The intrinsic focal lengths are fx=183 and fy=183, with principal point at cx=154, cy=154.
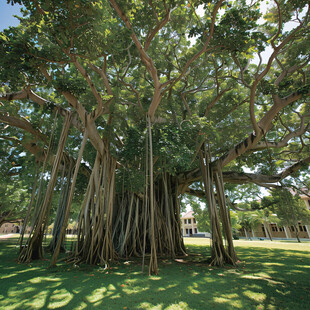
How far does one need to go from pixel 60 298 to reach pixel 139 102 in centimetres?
335

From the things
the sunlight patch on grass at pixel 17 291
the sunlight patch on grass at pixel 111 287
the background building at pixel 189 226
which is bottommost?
the sunlight patch on grass at pixel 111 287

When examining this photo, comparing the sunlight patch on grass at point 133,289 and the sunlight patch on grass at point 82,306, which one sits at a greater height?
the sunlight patch on grass at point 133,289

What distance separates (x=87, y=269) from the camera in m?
3.00

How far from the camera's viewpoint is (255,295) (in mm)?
1956

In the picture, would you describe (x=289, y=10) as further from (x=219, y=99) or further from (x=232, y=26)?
(x=219, y=99)

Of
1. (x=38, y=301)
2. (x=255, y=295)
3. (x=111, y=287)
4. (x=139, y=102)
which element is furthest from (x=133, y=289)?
(x=139, y=102)

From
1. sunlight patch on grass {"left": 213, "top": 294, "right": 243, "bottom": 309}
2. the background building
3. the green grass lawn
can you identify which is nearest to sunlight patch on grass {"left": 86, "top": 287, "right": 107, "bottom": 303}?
the green grass lawn

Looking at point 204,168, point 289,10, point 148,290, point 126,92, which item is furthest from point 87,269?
point 289,10

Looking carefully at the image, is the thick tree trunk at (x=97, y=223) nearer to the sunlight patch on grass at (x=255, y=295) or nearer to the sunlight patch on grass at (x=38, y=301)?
the sunlight patch on grass at (x=38, y=301)

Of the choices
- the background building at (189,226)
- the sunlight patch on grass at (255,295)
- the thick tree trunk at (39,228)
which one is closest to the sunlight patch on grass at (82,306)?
the sunlight patch on grass at (255,295)

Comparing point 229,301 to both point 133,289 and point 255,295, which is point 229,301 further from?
point 133,289

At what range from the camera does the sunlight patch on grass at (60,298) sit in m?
1.64

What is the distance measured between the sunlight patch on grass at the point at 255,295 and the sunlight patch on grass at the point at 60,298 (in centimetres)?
184

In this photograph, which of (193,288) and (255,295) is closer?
(255,295)
